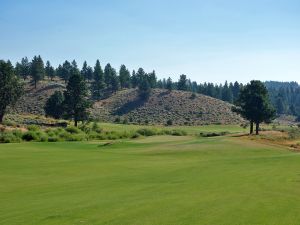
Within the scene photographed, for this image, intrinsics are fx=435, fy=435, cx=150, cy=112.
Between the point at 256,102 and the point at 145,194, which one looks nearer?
the point at 145,194

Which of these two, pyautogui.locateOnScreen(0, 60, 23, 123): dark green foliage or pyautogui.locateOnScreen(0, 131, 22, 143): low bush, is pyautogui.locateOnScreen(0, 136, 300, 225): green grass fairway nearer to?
pyautogui.locateOnScreen(0, 131, 22, 143): low bush

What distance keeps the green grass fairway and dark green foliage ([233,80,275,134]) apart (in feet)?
175

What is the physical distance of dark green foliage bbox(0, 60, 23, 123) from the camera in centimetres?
10114

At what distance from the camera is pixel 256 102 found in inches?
3381

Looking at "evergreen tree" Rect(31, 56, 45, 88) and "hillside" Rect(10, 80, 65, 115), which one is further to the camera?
"evergreen tree" Rect(31, 56, 45, 88)

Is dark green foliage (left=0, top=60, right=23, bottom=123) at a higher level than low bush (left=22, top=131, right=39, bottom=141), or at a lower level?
higher

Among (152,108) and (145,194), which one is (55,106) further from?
(145,194)

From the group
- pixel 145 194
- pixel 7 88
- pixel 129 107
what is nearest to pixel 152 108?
pixel 129 107

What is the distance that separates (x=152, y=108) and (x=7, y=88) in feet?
300

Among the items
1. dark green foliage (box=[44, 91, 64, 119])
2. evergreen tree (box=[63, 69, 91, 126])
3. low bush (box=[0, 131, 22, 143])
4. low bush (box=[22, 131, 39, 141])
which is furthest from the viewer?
dark green foliage (box=[44, 91, 64, 119])

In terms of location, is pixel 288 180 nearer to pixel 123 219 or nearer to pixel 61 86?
pixel 123 219

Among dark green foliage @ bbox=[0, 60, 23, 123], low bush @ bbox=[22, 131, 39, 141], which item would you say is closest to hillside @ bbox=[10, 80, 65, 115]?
dark green foliage @ bbox=[0, 60, 23, 123]

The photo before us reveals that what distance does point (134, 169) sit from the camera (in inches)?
1224

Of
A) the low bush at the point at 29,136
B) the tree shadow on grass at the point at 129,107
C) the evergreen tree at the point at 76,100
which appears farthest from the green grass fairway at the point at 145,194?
the tree shadow on grass at the point at 129,107
